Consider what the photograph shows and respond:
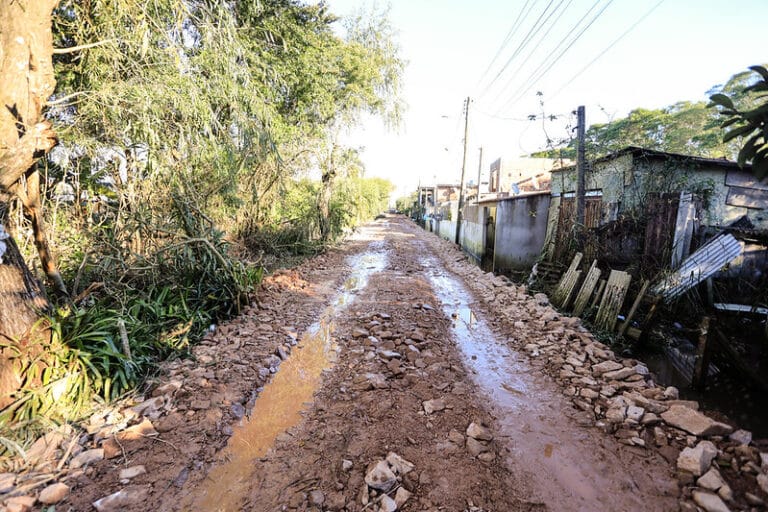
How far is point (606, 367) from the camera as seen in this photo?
367 centimetres

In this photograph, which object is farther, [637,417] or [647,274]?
[647,274]

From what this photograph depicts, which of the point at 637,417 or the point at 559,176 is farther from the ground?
the point at 559,176

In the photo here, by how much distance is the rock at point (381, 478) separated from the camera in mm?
2111

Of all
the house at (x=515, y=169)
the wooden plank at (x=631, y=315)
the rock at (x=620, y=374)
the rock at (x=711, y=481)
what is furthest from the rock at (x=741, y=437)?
the house at (x=515, y=169)

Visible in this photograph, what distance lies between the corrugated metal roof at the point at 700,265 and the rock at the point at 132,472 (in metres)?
6.38

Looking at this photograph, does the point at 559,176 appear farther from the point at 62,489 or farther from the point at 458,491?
the point at 62,489

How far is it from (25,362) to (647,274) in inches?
321

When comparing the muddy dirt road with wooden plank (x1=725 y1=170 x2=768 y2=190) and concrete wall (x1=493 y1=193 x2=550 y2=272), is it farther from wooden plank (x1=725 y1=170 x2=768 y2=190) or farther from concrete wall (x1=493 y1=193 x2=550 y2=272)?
wooden plank (x1=725 y1=170 x2=768 y2=190)

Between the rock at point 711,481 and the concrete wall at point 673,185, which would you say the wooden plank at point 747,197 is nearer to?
the concrete wall at point 673,185

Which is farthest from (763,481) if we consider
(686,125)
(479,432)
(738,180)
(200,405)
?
(686,125)

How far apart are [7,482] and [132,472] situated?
2.10ft

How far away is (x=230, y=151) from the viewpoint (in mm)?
5020

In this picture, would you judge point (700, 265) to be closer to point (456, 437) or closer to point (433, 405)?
point (433, 405)

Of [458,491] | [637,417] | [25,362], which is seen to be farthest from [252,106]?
[637,417]
